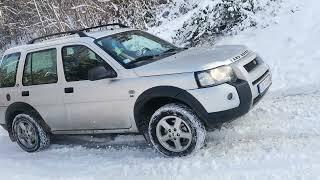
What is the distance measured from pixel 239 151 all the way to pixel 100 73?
1.98 meters

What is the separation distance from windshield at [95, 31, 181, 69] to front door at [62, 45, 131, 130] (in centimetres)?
21

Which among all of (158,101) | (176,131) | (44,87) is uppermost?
(44,87)

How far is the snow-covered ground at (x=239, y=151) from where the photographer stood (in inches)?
207

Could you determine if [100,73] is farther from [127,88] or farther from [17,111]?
[17,111]

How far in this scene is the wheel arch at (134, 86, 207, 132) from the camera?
18.7 ft

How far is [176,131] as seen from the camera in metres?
5.89

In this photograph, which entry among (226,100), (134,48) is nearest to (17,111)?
(134,48)

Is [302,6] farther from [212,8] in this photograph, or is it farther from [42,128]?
[42,128]

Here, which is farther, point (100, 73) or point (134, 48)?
point (134, 48)

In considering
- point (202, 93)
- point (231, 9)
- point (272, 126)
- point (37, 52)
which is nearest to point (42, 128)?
point (37, 52)

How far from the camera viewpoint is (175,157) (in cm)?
596

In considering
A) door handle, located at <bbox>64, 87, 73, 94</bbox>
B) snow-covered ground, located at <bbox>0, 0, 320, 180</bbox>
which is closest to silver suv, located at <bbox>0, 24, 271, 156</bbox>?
door handle, located at <bbox>64, 87, 73, 94</bbox>

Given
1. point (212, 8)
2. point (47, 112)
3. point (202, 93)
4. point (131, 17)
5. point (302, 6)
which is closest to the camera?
point (202, 93)

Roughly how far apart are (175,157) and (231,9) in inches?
234
